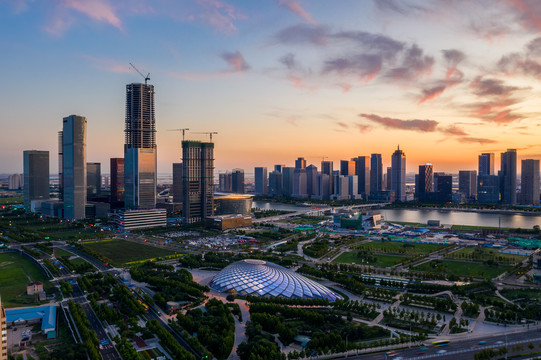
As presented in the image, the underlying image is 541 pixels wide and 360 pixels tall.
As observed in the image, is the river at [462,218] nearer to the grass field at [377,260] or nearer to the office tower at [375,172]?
the grass field at [377,260]

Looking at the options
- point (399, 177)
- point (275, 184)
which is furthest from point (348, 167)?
point (275, 184)

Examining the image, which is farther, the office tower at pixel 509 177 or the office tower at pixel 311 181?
the office tower at pixel 311 181

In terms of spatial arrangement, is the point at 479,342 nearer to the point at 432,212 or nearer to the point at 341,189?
the point at 432,212

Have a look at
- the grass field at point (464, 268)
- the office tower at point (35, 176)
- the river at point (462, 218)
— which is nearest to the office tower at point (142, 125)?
the office tower at point (35, 176)

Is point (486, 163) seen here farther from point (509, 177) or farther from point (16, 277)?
point (16, 277)

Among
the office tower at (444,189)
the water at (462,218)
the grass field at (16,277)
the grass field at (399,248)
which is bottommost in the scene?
the grass field at (16,277)

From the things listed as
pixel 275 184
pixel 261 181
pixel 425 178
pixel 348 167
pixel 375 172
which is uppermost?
pixel 348 167

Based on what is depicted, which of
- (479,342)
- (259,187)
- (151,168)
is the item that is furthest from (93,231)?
(259,187)
